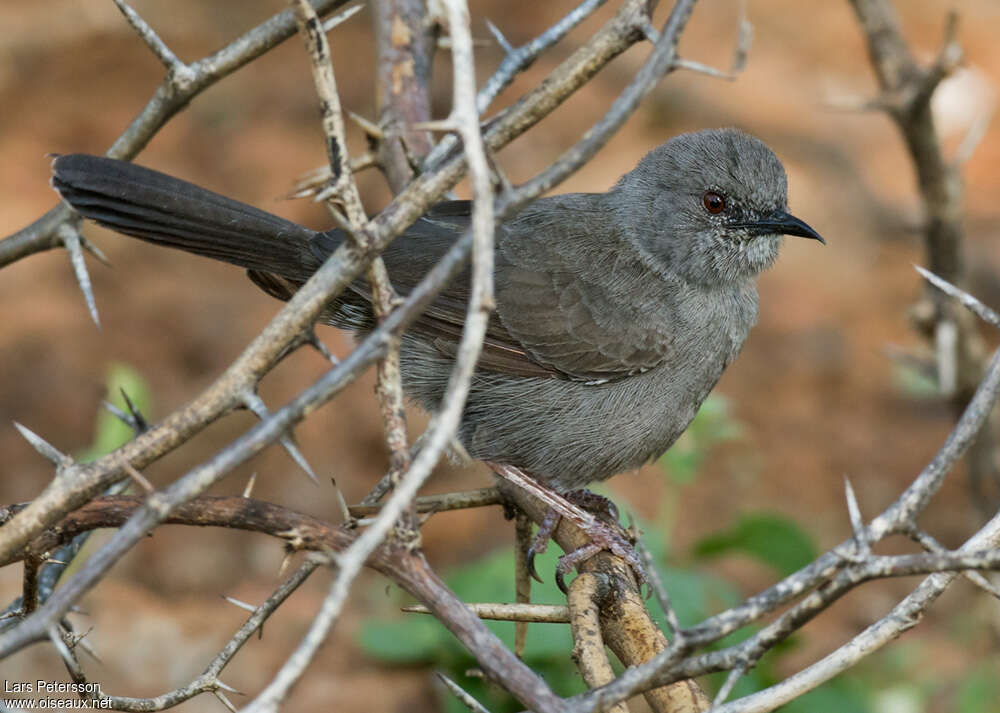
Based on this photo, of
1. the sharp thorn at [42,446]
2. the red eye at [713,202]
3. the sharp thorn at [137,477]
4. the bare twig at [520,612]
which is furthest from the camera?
the red eye at [713,202]

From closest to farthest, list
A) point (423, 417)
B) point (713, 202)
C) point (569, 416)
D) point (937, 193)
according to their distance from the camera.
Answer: point (569, 416) < point (713, 202) < point (937, 193) < point (423, 417)

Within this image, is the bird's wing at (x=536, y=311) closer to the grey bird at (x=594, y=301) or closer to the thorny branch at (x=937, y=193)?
the grey bird at (x=594, y=301)

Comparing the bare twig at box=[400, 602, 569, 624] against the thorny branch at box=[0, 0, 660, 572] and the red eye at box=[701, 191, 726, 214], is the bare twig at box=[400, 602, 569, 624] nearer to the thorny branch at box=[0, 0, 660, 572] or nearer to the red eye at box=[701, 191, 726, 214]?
the thorny branch at box=[0, 0, 660, 572]

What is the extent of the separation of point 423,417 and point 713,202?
1.99m

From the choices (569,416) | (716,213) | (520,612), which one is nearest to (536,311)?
(569,416)

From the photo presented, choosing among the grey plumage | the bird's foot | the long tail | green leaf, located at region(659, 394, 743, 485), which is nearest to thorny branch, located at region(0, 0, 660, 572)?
the long tail

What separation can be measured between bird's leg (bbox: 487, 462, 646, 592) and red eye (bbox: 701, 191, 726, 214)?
3.90ft

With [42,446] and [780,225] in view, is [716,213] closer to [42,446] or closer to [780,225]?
[780,225]

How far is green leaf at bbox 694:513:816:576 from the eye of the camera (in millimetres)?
4805

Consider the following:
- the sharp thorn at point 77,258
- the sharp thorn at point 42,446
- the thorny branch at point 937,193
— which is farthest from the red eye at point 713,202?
the sharp thorn at point 42,446

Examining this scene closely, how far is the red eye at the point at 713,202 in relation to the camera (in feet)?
13.6

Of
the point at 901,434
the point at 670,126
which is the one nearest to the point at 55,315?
the point at 670,126

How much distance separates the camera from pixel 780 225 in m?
4.04

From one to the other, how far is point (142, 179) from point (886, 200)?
7.07 metres
